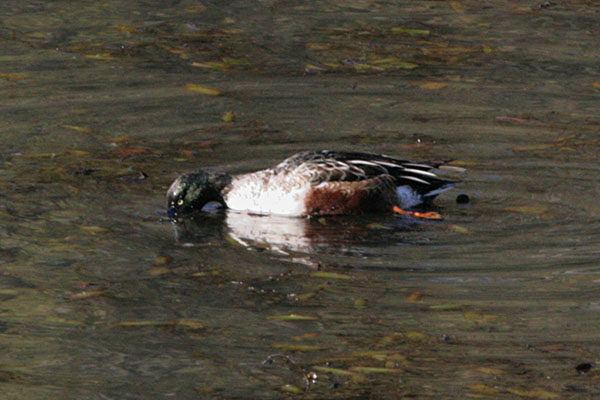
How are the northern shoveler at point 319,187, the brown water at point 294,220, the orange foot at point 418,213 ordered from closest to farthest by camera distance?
the brown water at point 294,220 < the orange foot at point 418,213 < the northern shoveler at point 319,187

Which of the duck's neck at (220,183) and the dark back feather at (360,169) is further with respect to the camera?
the duck's neck at (220,183)

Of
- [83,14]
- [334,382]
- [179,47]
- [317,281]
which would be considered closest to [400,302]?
[317,281]

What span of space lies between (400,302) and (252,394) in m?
1.57

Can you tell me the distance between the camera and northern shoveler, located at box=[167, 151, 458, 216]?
9.45 m

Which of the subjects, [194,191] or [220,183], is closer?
[194,191]

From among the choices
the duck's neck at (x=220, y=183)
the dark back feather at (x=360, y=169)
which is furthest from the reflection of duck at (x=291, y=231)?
the dark back feather at (x=360, y=169)

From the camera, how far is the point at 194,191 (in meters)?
9.61

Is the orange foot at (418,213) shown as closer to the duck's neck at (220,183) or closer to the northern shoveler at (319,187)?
the northern shoveler at (319,187)

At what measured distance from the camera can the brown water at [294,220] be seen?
6426 millimetres

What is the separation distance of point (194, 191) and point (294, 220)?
2.88 feet

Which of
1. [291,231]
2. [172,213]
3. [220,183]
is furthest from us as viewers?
[220,183]

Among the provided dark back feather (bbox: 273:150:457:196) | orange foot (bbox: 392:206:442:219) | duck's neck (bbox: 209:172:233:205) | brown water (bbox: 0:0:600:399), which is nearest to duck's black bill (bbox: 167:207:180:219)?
brown water (bbox: 0:0:600:399)

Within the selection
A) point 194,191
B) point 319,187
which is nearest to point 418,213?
point 319,187

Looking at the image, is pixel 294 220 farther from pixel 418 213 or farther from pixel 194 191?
pixel 418 213
